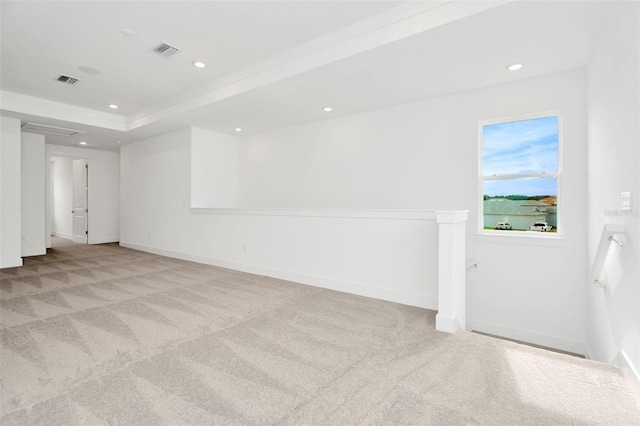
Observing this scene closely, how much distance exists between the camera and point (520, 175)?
392 centimetres

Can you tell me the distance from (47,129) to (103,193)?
9.24ft

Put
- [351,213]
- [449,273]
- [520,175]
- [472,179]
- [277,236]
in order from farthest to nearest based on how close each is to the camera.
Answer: [277,236] < [472,179] < [351,213] < [520,175] < [449,273]

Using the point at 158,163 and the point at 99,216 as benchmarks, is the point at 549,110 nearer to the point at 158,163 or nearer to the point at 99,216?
the point at 158,163

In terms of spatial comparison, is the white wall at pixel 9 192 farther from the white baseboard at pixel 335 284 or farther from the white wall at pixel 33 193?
the white baseboard at pixel 335 284

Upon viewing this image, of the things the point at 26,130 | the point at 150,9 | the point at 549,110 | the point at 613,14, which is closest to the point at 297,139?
the point at 150,9

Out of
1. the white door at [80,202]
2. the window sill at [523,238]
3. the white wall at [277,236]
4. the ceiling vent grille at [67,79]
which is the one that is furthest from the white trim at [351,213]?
the white door at [80,202]

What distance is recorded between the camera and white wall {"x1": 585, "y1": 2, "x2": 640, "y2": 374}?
1982 mm

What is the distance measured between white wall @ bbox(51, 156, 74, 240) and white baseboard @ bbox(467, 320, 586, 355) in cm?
1127

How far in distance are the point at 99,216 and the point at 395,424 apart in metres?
9.98

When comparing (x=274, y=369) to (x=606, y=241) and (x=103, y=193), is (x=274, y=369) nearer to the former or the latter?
(x=606, y=241)

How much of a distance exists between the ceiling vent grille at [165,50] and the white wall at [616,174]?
166 inches

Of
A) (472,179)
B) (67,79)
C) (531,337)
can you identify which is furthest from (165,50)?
(531,337)

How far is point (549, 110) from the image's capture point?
12.0 feet

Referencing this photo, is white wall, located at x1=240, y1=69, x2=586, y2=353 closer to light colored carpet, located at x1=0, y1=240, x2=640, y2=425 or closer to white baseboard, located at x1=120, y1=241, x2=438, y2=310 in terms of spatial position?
white baseboard, located at x1=120, y1=241, x2=438, y2=310
